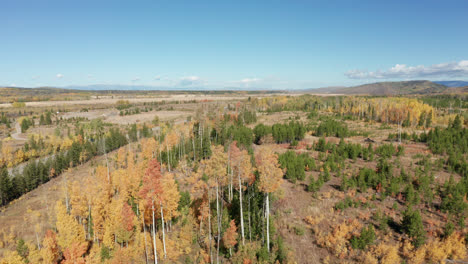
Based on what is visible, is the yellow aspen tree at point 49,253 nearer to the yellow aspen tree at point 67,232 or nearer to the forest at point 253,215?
the forest at point 253,215

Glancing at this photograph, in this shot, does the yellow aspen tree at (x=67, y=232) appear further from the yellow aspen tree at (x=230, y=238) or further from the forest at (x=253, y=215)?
the yellow aspen tree at (x=230, y=238)

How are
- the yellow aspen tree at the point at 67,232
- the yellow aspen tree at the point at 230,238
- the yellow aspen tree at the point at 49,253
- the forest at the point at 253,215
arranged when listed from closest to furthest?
the forest at the point at 253,215, the yellow aspen tree at the point at 49,253, the yellow aspen tree at the point at 230,238, the yellow aspen tree at the point at 67,232

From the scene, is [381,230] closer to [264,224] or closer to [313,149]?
[264,224]

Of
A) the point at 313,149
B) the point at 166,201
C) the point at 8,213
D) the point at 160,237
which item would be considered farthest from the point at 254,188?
the point at 8,213

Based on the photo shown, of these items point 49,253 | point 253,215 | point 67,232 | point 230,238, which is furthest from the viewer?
point 253,215

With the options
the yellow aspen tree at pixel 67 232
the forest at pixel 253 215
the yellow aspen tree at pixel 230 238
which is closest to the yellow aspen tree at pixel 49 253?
the forest at pixel 253 215

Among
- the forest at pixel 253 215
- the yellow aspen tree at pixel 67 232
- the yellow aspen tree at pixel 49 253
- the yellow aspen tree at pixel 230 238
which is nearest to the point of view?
the forest at pixel 253 215

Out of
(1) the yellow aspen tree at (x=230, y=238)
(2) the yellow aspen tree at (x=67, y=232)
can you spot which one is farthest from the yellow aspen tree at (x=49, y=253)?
(1) the yellow aspen tree at (x=230, y=238)

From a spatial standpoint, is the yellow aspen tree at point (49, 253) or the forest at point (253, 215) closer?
the forest at point (253, 215)

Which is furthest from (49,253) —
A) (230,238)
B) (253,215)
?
(253,215)

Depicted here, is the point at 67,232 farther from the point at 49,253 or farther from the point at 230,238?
the point at 230,238

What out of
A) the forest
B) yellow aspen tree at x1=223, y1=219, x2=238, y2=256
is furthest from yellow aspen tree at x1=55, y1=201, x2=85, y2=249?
yellow aspen tree at x1=223, y1=219, x2=238, y2=256

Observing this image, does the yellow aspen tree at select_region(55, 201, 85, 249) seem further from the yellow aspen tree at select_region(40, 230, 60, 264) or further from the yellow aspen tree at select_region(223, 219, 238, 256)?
the yellow aspen tree at select_region(223, 219, 238, 256)
